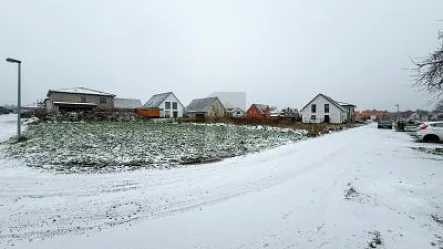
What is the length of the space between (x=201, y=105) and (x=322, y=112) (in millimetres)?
30440

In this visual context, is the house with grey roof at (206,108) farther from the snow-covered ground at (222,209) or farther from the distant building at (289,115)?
the snow-covered ground at (222,209)

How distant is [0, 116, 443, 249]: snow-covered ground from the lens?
411 centimetres

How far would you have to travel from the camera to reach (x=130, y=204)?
5559 millimetres

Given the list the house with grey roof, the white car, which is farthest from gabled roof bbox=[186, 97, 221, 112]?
the white car

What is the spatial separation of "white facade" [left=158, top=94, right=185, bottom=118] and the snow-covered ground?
176ft

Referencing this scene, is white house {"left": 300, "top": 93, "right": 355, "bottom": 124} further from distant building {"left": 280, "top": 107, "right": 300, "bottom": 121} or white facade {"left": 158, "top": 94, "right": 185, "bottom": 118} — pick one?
white facade {"left": 158, "top": 94, "right": 185, "bottom": 118}

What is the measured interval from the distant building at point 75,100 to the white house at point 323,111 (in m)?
A: 46.5

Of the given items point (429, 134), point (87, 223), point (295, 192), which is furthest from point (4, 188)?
point (429, 134)

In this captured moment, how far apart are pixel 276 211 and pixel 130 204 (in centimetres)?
301

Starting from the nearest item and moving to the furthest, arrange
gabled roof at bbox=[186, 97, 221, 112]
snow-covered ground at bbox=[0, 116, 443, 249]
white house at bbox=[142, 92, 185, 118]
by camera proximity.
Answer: snow-covered ground at bbox=[0, 116, 443, 249]
white house at bbox=[142, 92, 185, 118]
gabled roof at bbox=[186, 97, 221, 112]

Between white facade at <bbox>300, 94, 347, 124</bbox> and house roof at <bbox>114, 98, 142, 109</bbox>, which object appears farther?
house roof at <bbox>114, 98, 142, 109</bbox>

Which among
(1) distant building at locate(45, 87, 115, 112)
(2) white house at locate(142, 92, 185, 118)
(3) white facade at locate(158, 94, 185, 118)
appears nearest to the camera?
(1) distant building at locate(45, 87, 115, 112)

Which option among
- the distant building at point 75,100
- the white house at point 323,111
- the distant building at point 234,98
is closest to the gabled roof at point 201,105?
the distant building at point 75,100

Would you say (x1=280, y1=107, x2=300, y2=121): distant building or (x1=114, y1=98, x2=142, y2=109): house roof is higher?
(x1=114, y1=98, x2=142, y2=109): house roof
